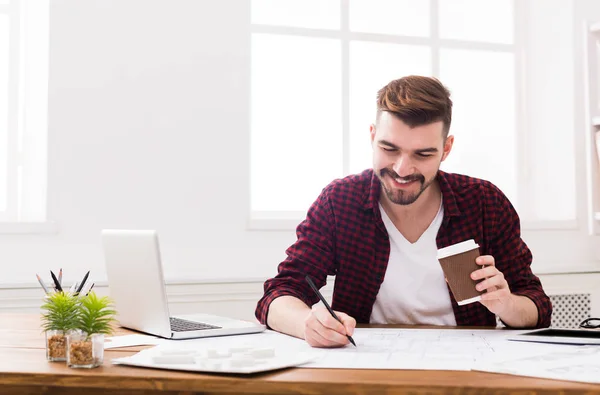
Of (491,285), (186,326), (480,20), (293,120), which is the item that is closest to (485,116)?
(480,20)

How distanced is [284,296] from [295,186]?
142cm

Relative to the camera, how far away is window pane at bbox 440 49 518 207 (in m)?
3.55

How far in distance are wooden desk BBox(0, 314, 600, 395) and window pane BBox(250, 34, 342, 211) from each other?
1.97 m

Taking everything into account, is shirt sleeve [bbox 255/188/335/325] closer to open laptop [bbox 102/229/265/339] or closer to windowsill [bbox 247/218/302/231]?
open laptop [bbox 102/229/265/339]

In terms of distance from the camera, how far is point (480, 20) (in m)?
3.59

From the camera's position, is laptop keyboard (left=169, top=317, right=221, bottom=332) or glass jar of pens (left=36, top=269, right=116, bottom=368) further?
laptop keyboard (left=169, top=317, right=221, bottom=332)

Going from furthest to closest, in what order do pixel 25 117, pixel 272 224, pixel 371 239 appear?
pixel 272 224, pixel 25 117, pixel 371 239

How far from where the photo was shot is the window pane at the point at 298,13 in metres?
3.20

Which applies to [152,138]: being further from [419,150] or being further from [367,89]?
[419,150]

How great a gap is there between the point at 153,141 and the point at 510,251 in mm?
1438

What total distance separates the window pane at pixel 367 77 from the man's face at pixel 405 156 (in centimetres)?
127

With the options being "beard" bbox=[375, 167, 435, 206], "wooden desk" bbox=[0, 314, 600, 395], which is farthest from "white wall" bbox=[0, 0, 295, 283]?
"wooden desk" bbox=[0, 314, 600, 395]

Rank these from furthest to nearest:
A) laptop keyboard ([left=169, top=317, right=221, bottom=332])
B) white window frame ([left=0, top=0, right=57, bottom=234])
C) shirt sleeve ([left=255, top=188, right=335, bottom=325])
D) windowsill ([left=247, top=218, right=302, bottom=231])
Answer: windowsill ([left=247, top=218, right=302, bottom=231]) → white window frame ([left=0, top=0, right=57, bottom=234]) → shirt sleeve ([left=255, top=188, right=335, bottom=325]) → laptop keyboard ([left=169, top=317, right=221, bottom=332])

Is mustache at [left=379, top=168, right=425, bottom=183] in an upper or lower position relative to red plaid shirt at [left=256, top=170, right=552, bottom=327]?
upper
